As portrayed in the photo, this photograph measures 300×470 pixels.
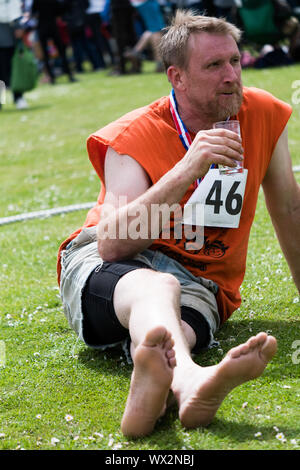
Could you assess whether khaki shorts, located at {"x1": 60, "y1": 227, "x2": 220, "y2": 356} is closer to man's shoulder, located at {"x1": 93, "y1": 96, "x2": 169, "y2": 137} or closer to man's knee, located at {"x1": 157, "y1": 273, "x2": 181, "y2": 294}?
man's knee, located at {"x1": 157, "y1": 273, "x2": 181, "y2": 294}

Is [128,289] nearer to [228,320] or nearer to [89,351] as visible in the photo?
[89,351]

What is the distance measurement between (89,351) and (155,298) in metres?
0.89

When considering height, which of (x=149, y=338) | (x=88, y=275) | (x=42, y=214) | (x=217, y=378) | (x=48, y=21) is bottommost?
(x=48, y=21)

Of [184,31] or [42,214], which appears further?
[42,214]

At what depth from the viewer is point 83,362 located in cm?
341

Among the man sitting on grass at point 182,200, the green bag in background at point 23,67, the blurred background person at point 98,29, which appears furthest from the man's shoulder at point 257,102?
the blurred background person at point 98,29

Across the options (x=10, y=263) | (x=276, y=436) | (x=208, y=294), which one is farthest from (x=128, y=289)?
(x=10, y=263)

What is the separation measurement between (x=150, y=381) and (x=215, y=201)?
112 cm

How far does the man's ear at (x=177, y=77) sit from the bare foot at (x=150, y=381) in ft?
4.61

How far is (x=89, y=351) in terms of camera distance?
3.54 meters

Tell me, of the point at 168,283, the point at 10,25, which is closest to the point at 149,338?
the point at 168,283

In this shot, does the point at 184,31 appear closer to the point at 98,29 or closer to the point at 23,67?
the point at 23,67

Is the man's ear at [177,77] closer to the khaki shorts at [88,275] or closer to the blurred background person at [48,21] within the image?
the khaki shorts at [88,275]
